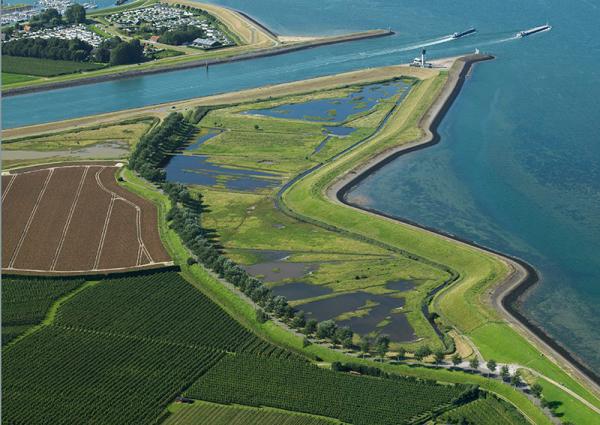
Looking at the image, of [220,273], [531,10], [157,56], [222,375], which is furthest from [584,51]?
[222,375]

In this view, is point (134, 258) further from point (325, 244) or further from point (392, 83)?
point (392, 83)

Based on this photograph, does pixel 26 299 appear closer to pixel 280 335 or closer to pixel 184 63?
pixel 280 335

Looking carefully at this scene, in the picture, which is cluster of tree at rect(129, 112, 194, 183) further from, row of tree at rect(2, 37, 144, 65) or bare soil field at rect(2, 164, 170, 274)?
row of tree at rect(2, 37, 144, 65)

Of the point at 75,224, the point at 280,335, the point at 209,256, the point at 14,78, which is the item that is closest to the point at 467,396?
the point at 280,335

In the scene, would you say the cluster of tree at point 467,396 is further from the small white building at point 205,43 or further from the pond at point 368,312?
the small white building at point 205,43

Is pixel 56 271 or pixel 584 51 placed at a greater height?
pixel 584 51

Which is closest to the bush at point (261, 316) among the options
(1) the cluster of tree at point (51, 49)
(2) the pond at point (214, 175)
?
(2) the pond at point (214, 175)
